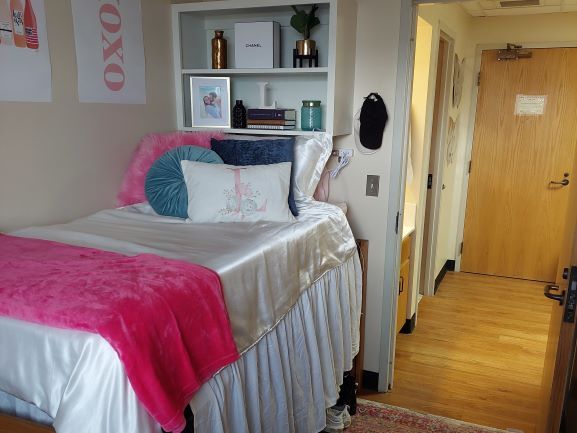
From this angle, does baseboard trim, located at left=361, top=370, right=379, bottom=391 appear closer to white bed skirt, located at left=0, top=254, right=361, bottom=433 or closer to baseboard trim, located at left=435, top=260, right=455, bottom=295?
white bed skirt, located at left=0, top=254, right=361, bottom=433

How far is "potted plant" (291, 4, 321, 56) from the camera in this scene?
7.64ft

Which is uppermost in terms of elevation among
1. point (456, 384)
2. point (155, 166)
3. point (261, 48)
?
point (261, 48)

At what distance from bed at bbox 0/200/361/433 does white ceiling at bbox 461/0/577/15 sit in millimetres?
2529

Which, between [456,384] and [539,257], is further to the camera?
[539,257]

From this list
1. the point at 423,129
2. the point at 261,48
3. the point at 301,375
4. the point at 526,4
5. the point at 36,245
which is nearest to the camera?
the point at 36,245

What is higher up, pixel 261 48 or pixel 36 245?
pixel 261 48

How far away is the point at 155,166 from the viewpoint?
218 centimetres

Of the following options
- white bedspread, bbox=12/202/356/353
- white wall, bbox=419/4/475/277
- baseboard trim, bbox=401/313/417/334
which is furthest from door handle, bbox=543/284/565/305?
white wall, bbox=419/4/475/277

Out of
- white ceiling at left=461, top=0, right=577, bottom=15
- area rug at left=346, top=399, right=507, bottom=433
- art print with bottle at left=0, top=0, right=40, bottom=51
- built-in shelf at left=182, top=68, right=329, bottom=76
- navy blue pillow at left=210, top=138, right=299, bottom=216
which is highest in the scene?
white ceiling at left=461, top=0, right=577, bottom=15

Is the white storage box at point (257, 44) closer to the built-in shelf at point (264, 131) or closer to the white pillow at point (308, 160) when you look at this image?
the built-in shelf at point (264, 131)

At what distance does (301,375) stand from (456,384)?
1.24 m

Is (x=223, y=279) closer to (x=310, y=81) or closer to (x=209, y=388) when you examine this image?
(x=209, y=388)

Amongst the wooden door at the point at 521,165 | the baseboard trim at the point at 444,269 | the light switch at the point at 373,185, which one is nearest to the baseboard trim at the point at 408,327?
the baseboard trim at the point at 444,269

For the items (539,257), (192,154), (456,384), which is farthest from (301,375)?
(539,257)
